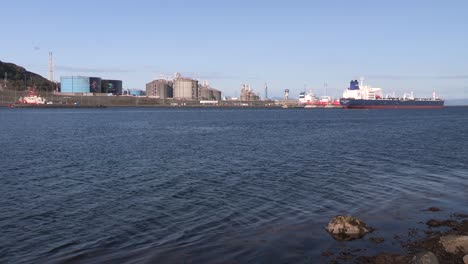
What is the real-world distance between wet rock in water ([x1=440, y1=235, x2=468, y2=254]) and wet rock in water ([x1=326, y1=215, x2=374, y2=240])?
2537 mm

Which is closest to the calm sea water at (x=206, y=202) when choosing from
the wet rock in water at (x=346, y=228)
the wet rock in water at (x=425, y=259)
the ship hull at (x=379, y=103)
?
the wet rock in water at (x=346, y=228)

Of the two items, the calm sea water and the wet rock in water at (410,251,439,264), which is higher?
the wet rock in water at (410,251,439,264)

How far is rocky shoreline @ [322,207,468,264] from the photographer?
11258 millimetres

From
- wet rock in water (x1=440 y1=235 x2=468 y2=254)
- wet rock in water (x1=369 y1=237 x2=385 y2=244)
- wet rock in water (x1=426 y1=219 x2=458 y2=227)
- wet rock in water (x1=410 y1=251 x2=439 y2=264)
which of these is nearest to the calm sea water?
wet rock in water (x1=369 y1=237 x2=385 y2=244)

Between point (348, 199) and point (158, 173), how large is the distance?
11.9 metres

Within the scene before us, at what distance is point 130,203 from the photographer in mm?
18984

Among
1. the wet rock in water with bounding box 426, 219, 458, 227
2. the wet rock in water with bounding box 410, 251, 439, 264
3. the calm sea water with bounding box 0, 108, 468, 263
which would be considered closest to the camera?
the wet rock in water with bounding box 410, 251, 439, 264

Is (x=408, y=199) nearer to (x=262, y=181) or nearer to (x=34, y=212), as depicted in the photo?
(x=262, y=181)

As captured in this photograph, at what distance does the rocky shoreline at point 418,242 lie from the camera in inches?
443

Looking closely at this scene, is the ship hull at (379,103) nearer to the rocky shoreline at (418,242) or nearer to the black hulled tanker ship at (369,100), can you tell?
the black hulled tanker ship at (369,100)

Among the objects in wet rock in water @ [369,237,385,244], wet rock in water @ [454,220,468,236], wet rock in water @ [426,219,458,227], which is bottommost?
wet rock in water @ [369,237,385,244]

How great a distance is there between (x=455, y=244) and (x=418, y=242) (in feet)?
4.23

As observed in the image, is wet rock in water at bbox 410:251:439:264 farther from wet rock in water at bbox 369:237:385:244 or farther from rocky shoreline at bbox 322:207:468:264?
wet rock in water at bbox 369:237:385:244

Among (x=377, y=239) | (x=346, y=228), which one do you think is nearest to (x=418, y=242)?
(x=377, y=239)
